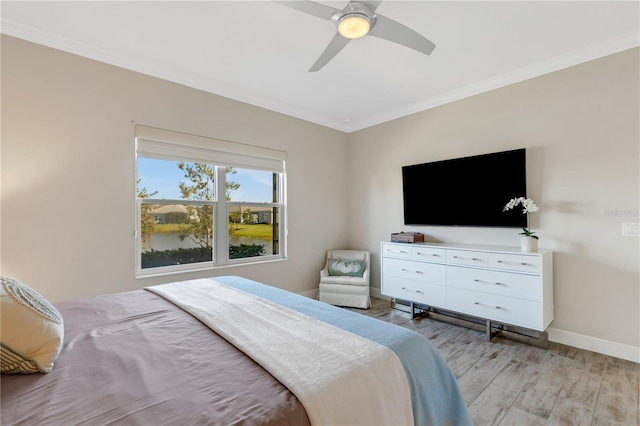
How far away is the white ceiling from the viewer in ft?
6.97

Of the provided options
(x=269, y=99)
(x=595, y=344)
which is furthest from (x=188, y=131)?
(x=595, y=344)

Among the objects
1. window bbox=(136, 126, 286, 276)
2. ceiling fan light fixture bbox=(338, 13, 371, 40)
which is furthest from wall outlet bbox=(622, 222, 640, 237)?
window bbox=(136, 126, 286, 276)

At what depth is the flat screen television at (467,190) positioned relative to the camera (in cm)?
301

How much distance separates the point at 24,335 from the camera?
3.30 ft

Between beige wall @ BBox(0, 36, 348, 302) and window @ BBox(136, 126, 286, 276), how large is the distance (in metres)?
0.13

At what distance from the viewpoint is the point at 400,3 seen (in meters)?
2.05

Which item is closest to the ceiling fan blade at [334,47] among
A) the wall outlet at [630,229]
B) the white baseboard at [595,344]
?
the wall outlet at [630,229]

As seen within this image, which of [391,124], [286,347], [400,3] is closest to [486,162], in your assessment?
[391,124]

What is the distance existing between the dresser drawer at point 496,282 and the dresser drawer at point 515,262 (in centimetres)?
6

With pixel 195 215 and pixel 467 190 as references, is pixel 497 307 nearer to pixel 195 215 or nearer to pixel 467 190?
pixel 467 190

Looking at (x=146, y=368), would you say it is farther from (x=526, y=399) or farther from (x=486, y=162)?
(x=486, y=162)

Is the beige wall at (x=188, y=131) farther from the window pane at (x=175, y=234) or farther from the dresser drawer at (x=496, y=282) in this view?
the dresser drawer at (x=496, y=282)

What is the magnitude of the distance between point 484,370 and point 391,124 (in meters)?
3.14

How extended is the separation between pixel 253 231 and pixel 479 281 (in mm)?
2653
